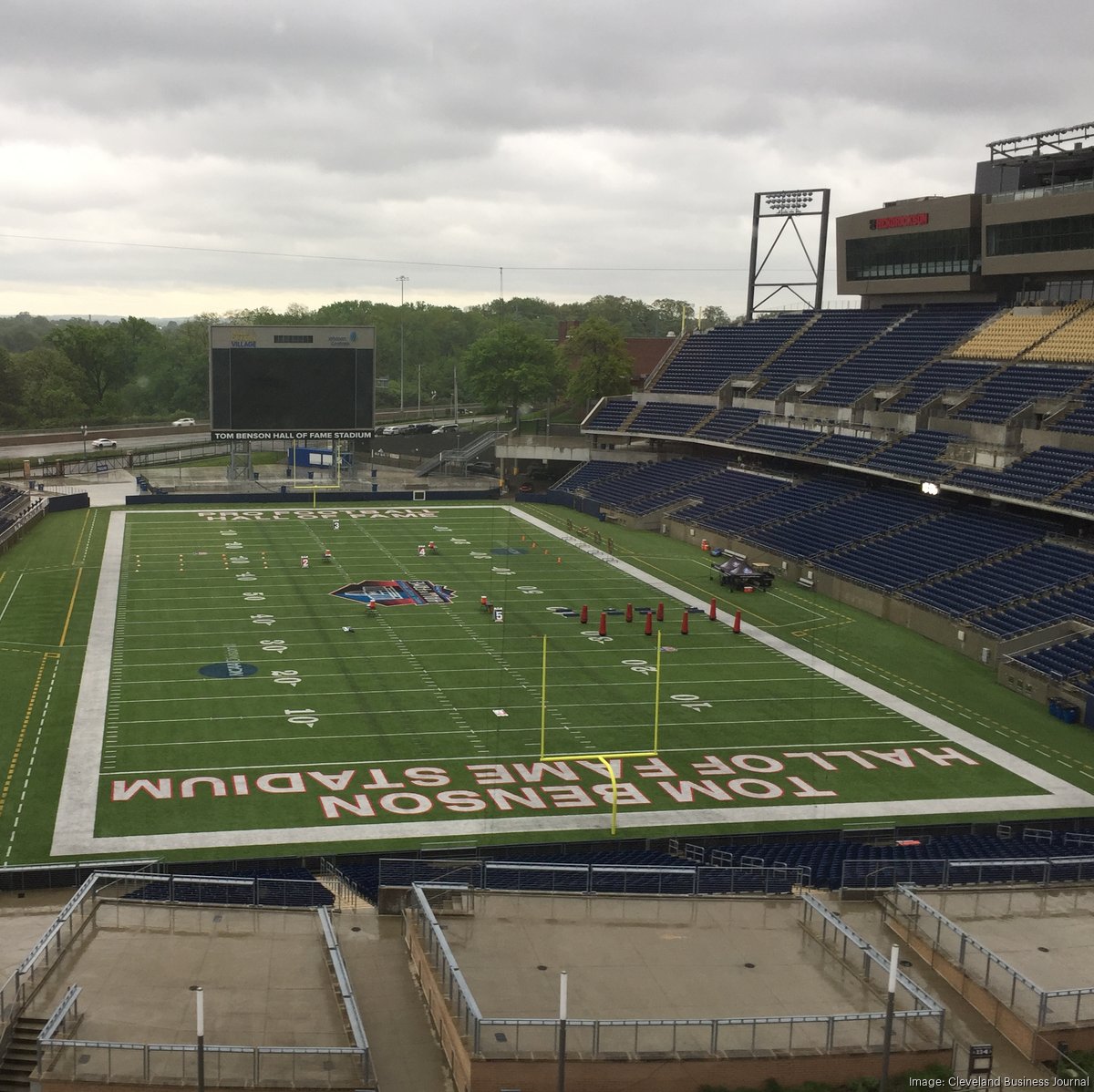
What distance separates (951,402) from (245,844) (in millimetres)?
36236

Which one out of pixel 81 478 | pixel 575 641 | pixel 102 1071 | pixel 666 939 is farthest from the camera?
pixel 81 478

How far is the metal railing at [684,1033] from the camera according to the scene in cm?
1370

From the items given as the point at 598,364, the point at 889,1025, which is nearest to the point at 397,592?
the point at 889,1025

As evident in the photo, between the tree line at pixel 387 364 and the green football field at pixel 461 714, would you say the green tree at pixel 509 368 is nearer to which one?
the tree line at pixel 387 364

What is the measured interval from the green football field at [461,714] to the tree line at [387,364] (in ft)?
140

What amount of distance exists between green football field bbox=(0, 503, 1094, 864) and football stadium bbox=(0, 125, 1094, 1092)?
15cm

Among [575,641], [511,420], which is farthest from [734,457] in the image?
[575,641]

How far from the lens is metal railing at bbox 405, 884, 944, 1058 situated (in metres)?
13.7

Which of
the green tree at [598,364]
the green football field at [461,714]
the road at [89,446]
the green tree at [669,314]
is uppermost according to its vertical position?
the green tree at [669,314]

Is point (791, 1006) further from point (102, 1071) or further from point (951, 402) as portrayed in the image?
point (951, 402)

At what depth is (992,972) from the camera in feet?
52.2

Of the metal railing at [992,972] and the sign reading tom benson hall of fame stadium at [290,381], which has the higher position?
the sign reading tom benson hall of fame stadium at [290,381]

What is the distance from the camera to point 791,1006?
1495cm

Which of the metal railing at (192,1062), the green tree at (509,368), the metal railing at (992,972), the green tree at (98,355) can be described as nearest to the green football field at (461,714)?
the metal railing at (992,972)
